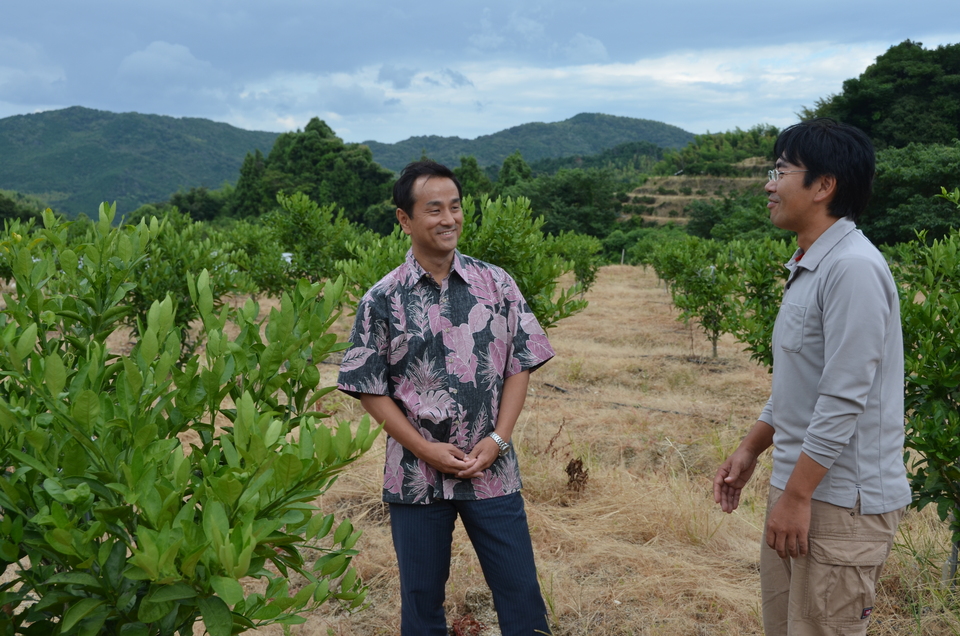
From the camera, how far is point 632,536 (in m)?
4.03

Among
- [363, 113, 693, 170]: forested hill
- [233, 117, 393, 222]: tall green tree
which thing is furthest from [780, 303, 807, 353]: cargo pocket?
[363, 113, 693, 170]: forested hill

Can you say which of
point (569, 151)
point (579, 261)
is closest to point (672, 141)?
point (569, 151)

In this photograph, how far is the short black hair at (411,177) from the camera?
2.26m

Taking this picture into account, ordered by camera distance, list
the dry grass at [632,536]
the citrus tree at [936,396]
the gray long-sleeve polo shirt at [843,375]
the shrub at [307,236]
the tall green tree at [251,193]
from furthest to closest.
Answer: the tall green tree at [251,193] < the shrub at [307,236] < the dry grass at [632,536] < the citrus tree at [936,396] < the gray long-sleeve polo shirt at [843,375]

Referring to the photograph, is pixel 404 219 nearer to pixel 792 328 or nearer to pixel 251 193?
pixel 792 328

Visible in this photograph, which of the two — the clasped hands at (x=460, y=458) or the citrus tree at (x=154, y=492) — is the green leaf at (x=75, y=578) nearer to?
the citrus tree at (x=154, y=492)

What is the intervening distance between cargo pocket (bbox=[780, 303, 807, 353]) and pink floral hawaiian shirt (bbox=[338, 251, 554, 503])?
0.77m

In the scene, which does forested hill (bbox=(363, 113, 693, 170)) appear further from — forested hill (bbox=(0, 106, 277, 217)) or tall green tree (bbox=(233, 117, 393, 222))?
tall green tree (bbox=(233, 117, 393, 222))

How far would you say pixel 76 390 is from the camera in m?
1.25

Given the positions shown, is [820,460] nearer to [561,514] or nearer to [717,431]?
[561,514]

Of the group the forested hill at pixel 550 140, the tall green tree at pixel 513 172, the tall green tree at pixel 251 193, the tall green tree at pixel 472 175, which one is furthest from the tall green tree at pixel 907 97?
the forested hill at pixel 550 140

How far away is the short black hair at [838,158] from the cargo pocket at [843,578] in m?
0.87

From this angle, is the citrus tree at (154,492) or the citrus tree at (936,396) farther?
the citrus tree at (936,396)

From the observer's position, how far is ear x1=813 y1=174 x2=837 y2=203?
1.76 m
